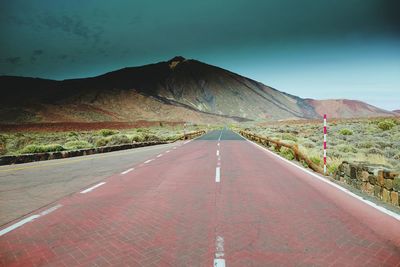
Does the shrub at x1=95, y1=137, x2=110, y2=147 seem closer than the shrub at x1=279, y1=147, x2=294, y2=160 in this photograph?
No

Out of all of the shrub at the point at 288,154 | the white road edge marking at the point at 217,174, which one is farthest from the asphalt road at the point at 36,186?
the shrub at the point at 288,154

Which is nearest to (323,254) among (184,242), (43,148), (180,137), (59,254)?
(184,242)

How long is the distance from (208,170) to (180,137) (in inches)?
1041

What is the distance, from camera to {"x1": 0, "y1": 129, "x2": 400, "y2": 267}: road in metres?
3.87

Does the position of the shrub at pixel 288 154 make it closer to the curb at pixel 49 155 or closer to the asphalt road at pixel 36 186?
the asphalt road at pixel 36 186

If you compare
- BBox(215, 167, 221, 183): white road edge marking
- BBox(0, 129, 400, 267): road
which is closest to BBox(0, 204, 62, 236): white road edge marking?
BBox(0, 129, 400, 267): road

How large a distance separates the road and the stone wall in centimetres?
65

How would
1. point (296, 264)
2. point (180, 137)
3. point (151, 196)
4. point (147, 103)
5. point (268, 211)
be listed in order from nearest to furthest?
point (296, 264) → point (268, 211) → point (151, 196) → point (180, 137) → point (147, 103)

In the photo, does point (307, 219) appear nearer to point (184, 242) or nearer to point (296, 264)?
point (296, 264)

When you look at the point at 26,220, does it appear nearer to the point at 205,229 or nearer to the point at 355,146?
the point at 205,229

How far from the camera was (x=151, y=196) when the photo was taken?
7273 millimetres

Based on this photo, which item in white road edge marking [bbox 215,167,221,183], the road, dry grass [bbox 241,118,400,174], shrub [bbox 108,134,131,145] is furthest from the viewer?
shrub [bbox 108,134,131,145]

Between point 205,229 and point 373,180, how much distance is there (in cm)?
479

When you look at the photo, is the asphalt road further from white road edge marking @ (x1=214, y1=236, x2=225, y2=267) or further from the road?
white road edge marking @ (x1=214, y1=236, x2=225, y2=267)
